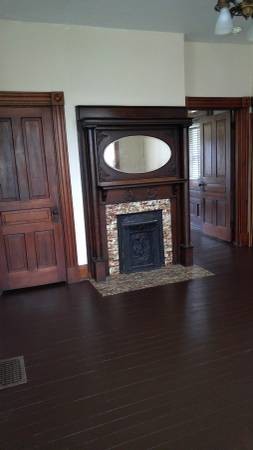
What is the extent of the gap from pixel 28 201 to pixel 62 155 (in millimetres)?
687

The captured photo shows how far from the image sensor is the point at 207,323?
293cm

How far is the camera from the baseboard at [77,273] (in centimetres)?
420

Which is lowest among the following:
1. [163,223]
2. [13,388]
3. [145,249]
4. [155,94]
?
[13,388]

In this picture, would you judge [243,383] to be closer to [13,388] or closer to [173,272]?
[13,388]

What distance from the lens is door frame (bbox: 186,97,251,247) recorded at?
188 inches

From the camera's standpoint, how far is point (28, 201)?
3.88 metres

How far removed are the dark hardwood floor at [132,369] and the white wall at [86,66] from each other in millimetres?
1256

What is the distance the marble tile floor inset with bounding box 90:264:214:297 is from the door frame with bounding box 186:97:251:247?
1.40m

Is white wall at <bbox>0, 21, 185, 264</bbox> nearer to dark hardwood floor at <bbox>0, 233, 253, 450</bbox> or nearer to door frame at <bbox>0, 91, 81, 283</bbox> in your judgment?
door frame at <bbox>0, 91, 81, 283</bbox>

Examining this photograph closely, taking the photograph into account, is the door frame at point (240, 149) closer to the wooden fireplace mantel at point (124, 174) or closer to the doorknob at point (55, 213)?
the wooden fireplace mantel at point (124, 174)

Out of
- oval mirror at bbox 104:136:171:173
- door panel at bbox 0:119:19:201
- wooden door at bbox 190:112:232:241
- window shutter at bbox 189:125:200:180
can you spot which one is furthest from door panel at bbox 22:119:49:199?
window shutter at bbox 189:125:200:180

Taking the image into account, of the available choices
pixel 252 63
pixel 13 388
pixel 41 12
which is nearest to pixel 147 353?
pixel 13 388

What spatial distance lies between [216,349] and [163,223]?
2.19m

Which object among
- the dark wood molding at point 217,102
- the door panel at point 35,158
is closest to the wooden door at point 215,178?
the dark wood molding at point 217,102
